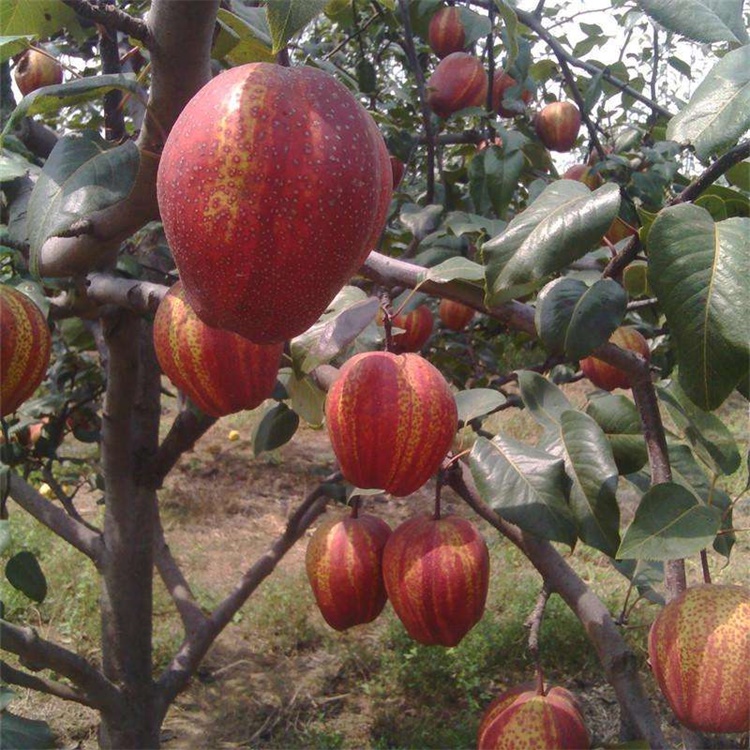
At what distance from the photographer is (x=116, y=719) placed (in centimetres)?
164

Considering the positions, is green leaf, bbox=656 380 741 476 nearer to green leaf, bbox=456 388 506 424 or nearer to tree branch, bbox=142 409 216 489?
green leaf, bbox=456 388 506 424

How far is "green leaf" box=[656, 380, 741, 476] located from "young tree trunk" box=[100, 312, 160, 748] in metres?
1.10

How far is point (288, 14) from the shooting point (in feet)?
1.50

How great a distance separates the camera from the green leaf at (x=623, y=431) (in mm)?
1066

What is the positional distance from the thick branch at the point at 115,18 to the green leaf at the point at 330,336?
495 mm

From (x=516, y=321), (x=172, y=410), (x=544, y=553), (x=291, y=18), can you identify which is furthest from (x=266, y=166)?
(x=172, y=410)

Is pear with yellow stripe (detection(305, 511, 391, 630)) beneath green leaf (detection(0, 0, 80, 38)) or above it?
beneath

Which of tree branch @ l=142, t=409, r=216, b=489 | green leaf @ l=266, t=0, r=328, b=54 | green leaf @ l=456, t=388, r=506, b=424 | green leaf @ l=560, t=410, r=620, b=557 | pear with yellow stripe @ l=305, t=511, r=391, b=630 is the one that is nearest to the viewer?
green leaf @ l=266, t=0, r=328, b=54

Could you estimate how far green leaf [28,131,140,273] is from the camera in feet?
2.05

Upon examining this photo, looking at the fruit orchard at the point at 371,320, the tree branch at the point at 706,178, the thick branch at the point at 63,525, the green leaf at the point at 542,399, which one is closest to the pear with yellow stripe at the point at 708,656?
the fruit orchard at the point at 371,320

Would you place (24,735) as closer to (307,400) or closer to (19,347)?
(19,347)

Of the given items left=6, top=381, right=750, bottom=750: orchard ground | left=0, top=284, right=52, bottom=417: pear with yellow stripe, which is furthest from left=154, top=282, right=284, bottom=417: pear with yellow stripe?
left=6, top=381, right=750, bottom=750: orchard ground

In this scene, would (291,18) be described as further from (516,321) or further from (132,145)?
(516,321)

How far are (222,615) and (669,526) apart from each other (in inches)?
51.7
